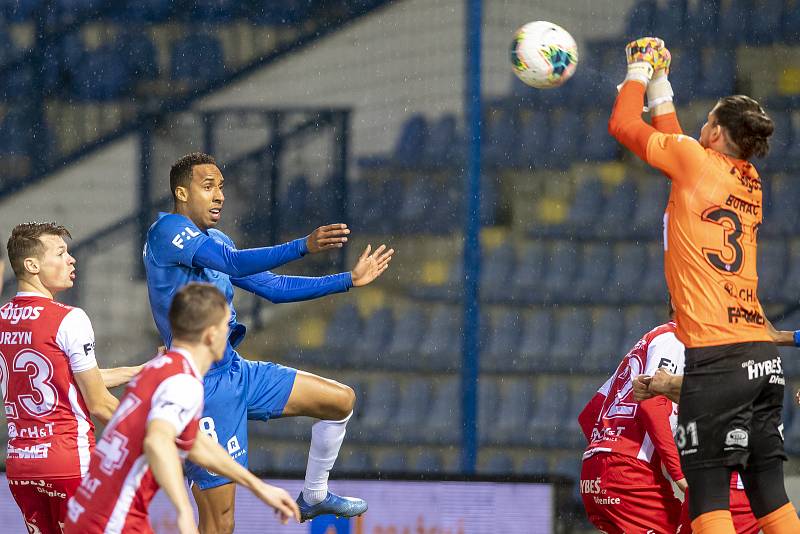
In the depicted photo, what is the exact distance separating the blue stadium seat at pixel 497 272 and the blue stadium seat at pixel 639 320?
79 centimetres

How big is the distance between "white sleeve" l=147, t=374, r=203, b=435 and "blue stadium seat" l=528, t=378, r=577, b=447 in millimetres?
4486

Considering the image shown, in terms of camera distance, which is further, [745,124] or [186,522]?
[745,124]

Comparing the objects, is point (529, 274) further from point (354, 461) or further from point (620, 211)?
point (354, 461)

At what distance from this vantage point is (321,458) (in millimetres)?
5688

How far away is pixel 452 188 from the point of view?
8.27 metres

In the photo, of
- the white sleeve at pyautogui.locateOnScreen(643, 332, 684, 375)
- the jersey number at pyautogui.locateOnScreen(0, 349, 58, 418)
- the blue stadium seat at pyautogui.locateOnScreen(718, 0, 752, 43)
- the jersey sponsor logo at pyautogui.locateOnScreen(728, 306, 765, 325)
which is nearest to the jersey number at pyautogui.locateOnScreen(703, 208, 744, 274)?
the jersey sponsor logo at pyautogui.locateOnScreen(728, 306, 765, 325)

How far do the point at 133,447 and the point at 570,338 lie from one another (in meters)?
4.74

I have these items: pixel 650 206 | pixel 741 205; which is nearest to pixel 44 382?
pixel 741 205

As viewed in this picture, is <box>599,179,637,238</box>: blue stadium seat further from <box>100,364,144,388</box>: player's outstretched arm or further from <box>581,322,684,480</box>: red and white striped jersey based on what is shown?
<box>100,364,144,388</box>: player's outstretched arm

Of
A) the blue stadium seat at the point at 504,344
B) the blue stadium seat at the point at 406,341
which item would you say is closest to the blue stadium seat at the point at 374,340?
the blue stadium seat at the point at 406,341

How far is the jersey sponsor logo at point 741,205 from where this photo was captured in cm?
435

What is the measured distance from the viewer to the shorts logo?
425 cm

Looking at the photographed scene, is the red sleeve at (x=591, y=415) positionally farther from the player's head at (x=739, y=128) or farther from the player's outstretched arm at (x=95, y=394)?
the player's outstretched arm at (x=95, y=394)

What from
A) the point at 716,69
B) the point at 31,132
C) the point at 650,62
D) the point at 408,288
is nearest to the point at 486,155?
the point at 408,288
